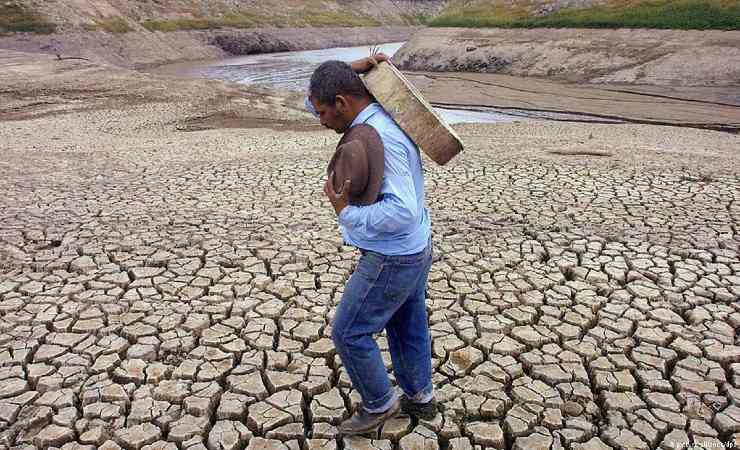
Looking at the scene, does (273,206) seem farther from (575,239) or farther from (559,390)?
(559,390)

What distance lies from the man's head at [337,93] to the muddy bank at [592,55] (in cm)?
2505

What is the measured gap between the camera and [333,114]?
2541 mm

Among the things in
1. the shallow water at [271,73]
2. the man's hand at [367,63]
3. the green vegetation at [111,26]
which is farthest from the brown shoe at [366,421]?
the green vegetation at [111,26]

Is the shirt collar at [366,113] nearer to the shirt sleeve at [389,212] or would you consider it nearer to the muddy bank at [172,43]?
the shirt sleeve at [389,212]

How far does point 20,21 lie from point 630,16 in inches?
1422

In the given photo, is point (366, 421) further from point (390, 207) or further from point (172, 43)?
point (172, 43)

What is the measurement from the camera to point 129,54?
3847 cm

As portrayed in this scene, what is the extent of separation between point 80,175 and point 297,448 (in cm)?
704

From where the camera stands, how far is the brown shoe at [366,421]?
2959mm

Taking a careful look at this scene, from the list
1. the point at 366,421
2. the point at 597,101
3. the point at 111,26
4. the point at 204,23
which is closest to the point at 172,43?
the point at 111,26

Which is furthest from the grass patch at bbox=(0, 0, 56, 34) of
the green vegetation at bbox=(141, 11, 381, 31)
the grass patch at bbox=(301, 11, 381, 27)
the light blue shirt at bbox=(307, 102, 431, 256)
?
the light blue shirt at bbox=(307, 102, 431, 256)

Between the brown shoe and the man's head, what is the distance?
148 centimetres

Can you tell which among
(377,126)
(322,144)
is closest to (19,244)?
(377,126)

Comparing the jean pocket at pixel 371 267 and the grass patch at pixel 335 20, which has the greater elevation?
the jean pocket at pixel 371 267
